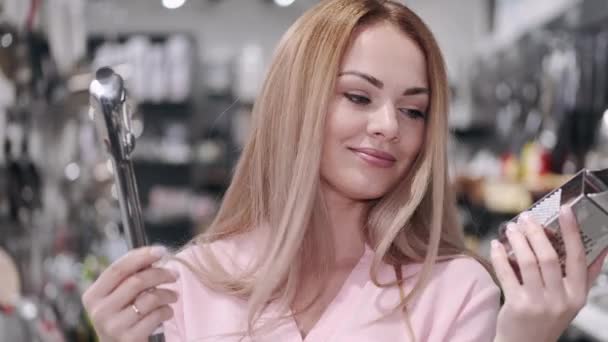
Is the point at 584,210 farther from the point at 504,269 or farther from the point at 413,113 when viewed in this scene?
the point at 413,113

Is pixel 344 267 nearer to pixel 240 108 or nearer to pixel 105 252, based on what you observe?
pixel 105 252

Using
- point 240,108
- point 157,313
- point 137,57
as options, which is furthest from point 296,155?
point 240,108

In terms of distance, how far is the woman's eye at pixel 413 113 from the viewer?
129 centimetres

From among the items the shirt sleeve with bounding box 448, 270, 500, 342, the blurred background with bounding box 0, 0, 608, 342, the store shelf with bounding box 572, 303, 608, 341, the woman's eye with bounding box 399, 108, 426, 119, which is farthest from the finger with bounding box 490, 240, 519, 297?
the store shelf with bounding box 572, 303, 608, 341

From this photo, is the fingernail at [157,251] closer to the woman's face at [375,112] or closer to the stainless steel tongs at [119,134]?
the stainless steel tongs at [119,134]

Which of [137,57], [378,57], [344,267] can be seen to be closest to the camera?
[378,57]

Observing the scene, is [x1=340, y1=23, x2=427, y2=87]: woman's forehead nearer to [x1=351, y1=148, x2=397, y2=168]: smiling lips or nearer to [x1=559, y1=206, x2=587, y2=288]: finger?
[x1=351, y1=148, x2=397, y2=168]: smiling lips

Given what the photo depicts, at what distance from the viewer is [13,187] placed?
1.90 metres

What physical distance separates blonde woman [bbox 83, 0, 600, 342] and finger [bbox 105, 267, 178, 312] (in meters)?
0.19

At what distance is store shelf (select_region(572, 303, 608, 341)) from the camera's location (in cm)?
199

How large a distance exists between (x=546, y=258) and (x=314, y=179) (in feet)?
1.36

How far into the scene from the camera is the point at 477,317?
47.8 inches

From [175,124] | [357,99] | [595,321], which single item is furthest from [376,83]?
[175,124]

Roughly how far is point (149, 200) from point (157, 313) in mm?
4950
